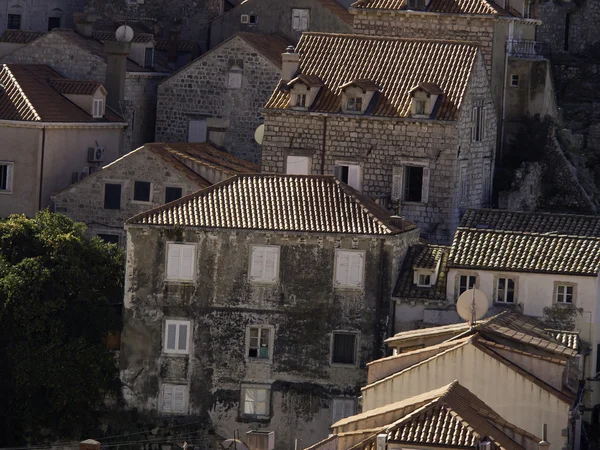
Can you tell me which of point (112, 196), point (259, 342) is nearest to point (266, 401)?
point (259, 342)

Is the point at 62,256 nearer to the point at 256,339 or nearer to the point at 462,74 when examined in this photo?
the point at 256,339

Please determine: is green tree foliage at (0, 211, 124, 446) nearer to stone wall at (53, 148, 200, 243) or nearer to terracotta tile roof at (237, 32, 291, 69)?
stone wall at (53, 148, 200, 243)

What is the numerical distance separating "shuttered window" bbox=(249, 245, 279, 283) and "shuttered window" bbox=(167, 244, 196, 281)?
71.8 inches

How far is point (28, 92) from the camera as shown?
282ft

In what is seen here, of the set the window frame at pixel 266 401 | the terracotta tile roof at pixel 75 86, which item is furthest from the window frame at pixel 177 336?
the terracotta tile roof at pixel 75 86

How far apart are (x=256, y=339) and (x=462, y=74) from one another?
13.9 meters

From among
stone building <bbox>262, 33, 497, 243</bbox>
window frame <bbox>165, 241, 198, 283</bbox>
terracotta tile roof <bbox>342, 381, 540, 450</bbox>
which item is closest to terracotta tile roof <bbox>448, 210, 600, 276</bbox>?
stone building <bbox>262, 33, 497, 243</bbox>

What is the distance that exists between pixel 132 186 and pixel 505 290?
15.7 meters

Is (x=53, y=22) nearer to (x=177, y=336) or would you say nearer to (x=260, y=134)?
(x=260, y=134)

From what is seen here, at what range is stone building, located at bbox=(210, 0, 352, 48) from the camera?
92.1 metres

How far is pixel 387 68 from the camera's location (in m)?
82.0

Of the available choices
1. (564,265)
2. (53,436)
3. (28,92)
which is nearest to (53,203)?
(28,92)

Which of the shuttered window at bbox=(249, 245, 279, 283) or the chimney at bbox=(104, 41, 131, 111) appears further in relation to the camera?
the chimney at bbox=(104, 41, 131, 111)

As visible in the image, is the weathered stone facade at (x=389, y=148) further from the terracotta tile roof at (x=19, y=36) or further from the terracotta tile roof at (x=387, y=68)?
the terracotta tile roof at (x=19, y=36)
